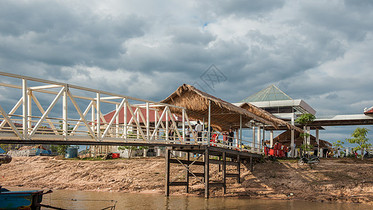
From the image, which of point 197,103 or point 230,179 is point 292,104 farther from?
point 197,103

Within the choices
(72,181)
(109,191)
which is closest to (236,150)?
(109,191)

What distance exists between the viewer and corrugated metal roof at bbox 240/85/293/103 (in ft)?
99.9

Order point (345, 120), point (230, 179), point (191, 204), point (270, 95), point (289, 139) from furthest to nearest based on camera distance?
point (289, 139), point (270, 95), point (345, 120), point (230, 179), point (191, 204)

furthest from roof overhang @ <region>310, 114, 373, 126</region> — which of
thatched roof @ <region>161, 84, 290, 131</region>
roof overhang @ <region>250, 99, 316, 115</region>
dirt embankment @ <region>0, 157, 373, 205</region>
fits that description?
thatched roof @ <region>161, 84, 290, 131</region>

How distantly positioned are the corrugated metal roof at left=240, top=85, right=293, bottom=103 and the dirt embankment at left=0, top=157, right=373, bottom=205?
7201 mm

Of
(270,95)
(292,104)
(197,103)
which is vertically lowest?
(197,103)

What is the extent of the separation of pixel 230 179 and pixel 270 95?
10.4 metres

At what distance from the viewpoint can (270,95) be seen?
31.1 meters

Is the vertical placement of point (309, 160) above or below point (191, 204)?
above

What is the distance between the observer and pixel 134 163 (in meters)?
28.3

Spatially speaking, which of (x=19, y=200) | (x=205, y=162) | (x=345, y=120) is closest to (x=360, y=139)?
(x=345, y=120)

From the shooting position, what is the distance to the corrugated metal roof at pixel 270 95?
99.9ft

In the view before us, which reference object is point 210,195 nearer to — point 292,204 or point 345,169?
point 292,204

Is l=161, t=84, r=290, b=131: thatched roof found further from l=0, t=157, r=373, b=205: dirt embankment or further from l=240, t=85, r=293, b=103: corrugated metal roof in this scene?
l=240, t=85, r=293, b=103: corrugated metal roof
